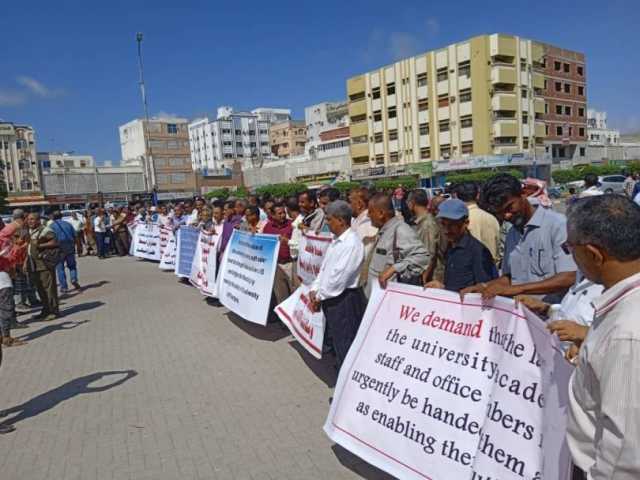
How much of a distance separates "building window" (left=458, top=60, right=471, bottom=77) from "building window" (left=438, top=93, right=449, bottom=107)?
2909 millimetres

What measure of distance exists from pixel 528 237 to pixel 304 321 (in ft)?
8.44

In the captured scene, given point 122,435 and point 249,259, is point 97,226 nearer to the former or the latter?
point 249,259

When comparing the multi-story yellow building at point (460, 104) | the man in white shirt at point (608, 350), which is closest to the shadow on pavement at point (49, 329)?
the man in white shirt at point (608, 350)

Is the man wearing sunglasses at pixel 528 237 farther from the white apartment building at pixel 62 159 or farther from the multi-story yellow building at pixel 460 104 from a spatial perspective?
the white apartment building at pixel 62 159

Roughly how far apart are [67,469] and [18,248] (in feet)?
11.9

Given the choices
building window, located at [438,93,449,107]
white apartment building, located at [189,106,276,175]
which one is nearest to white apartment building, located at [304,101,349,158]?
building window, located at [438,93,449,107]

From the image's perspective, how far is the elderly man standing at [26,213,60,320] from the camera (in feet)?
27.5

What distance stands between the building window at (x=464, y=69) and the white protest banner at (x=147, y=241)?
1888 inches

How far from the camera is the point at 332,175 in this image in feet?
235

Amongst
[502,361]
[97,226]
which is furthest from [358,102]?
[502,361]

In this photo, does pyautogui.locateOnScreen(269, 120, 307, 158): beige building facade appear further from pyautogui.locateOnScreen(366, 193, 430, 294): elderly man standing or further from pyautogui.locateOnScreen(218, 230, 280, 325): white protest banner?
pyautogui.locateOnScreen(366, 193, 430, 294): elderly man standing

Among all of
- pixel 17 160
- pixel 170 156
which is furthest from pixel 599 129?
pixel 17 160

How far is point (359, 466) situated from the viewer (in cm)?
346

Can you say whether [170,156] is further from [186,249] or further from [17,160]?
[186,249]
